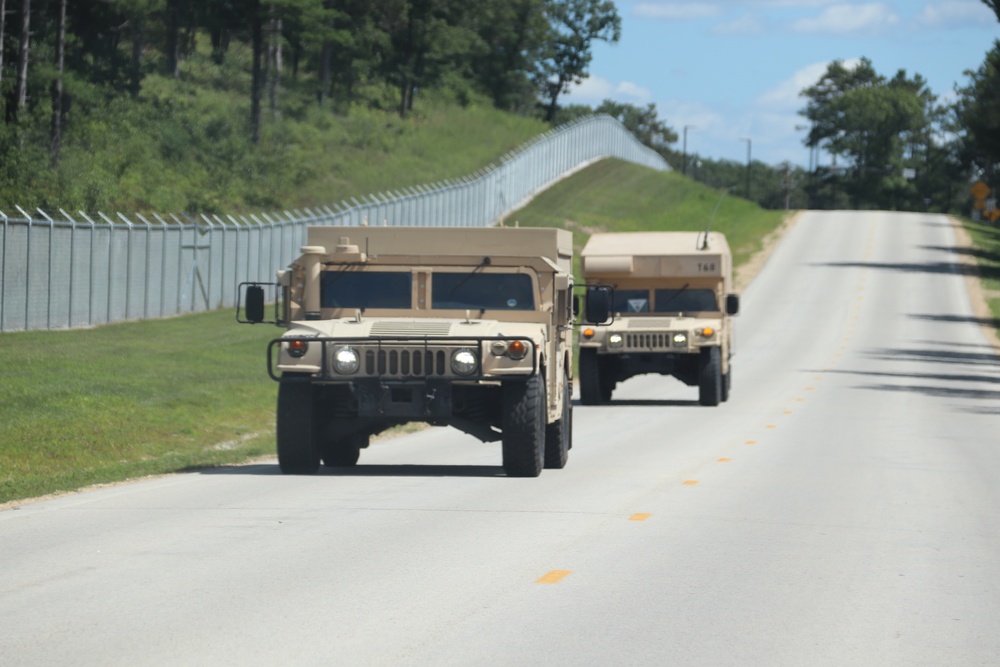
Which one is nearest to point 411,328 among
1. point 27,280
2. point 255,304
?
point 255,304

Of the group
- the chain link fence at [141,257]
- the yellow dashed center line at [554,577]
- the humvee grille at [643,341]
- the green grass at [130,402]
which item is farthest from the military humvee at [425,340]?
the humvee grille at [643,341]

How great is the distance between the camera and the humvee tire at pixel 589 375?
29672 millimetres

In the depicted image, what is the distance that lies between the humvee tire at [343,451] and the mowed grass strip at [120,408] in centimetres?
145

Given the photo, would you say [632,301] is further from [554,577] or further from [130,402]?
[554,577]

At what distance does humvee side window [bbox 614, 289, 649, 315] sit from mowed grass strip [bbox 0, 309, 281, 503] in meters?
6.39

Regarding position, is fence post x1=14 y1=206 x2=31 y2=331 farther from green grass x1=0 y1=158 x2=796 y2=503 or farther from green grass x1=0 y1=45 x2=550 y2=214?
green grass x1=0 y1=45 x2=550 y2=214

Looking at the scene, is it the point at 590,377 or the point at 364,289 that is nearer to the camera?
the point at 364,289

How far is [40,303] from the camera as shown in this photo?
33969 mm

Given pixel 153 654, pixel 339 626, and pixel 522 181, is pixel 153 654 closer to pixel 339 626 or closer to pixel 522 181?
pixel 339 626

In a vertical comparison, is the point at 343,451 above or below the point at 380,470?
above

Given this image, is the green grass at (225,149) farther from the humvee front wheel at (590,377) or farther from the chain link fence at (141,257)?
the humvee front wheel at (590,377)

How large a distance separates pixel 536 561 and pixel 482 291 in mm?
6343

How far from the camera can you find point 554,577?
10188mm

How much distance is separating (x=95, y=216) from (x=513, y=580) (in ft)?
113
